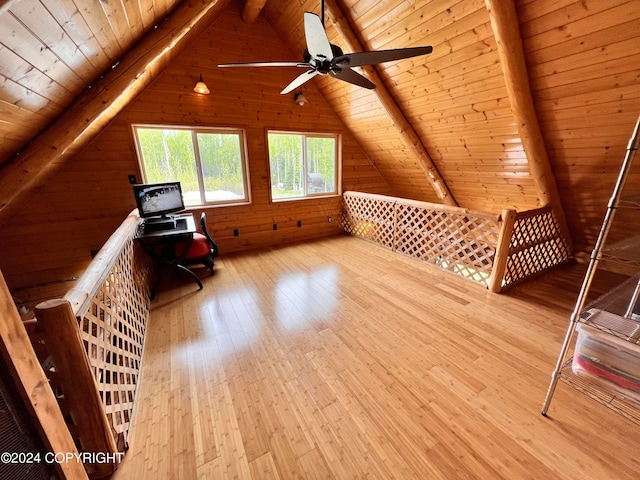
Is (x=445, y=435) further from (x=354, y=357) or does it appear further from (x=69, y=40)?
(x=69, y=40)

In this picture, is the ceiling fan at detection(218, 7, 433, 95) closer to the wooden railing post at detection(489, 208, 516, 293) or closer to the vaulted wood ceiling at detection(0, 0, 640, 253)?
the vaulted wood ceiling at detection(0, 0, 640, 253)

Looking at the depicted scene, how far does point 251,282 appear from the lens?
127 inches

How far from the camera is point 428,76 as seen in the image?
9.93 feet

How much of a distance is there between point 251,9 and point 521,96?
133 inches

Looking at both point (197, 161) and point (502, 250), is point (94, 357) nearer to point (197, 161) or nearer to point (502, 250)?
point (197, 161)

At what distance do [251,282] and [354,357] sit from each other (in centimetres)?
172

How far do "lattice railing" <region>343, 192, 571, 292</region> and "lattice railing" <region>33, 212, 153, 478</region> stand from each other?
340cm

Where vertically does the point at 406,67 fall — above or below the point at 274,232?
above

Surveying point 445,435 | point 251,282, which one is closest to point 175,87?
point 251,282

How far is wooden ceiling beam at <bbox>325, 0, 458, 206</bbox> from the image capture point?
9.75 feet

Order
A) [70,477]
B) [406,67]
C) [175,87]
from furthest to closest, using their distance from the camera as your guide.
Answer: [175,87], [406,67], [70,477]

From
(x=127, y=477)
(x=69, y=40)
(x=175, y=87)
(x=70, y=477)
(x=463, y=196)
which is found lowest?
(x=127, y=477)

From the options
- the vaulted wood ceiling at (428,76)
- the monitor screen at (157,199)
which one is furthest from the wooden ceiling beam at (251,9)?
the monitor screen at (157,199)

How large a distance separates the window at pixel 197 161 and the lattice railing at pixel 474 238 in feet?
7.57
